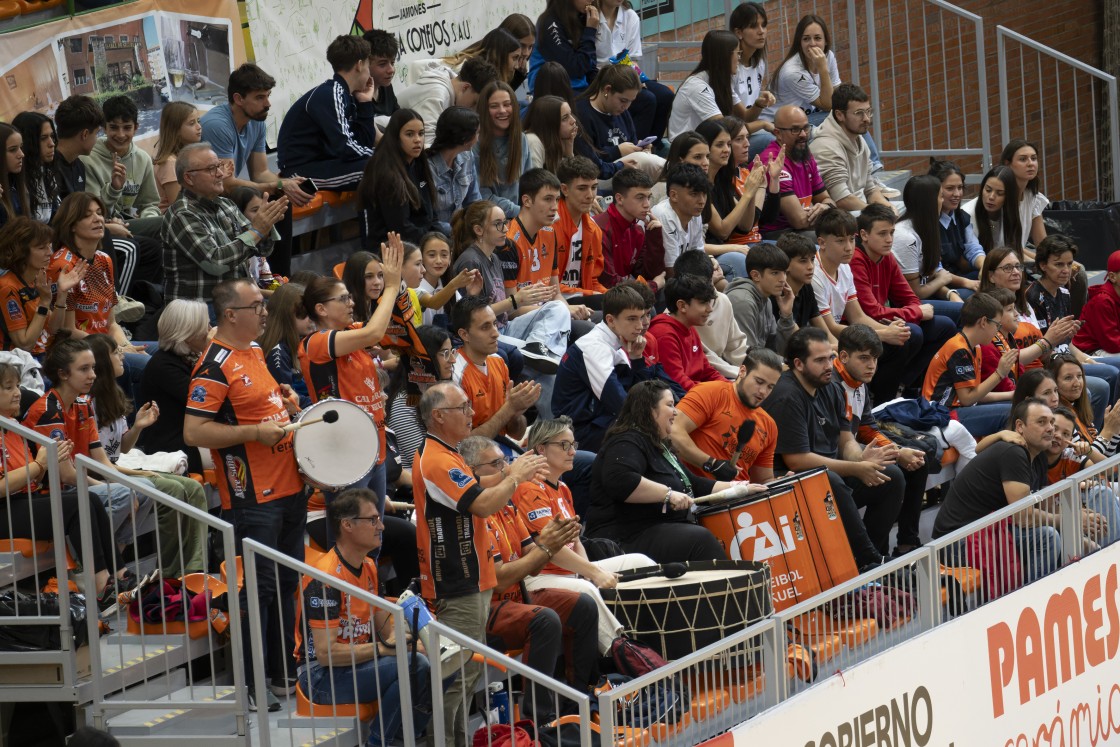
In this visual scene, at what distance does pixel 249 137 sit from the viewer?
38.7 ft

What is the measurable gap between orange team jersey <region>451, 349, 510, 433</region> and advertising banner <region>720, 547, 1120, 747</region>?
269 cm

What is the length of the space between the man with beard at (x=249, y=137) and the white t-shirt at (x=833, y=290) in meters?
3.65

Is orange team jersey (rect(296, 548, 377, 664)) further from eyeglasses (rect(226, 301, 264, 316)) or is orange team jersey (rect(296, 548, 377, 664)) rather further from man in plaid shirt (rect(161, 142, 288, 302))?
man in plaid shirt (rect(161, 142, 288, 302))

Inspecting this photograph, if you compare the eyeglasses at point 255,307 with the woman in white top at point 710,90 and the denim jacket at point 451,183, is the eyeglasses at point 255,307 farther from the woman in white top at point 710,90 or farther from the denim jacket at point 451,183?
the woman in white top at point 710,90

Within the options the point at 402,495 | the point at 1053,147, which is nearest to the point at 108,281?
the point at 402,495

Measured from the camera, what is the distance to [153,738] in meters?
7.61

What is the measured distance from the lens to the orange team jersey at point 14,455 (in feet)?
25.3

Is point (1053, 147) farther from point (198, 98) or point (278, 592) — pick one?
point (278, 592)

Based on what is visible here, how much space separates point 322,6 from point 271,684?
7.25m

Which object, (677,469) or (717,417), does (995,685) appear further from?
(717,417)

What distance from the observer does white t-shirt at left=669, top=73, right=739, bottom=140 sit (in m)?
14.6

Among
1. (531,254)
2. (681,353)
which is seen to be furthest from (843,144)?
(681,353)

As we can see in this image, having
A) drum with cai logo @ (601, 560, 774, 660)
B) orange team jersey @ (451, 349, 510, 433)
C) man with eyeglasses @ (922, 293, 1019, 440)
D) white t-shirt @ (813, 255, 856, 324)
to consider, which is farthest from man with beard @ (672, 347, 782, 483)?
white t-shirt @ (813, 255, 856, 324)

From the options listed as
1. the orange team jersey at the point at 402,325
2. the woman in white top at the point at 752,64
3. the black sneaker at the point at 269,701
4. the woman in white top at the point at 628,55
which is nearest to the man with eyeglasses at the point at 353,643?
the black sneaker at the point at 269,701
